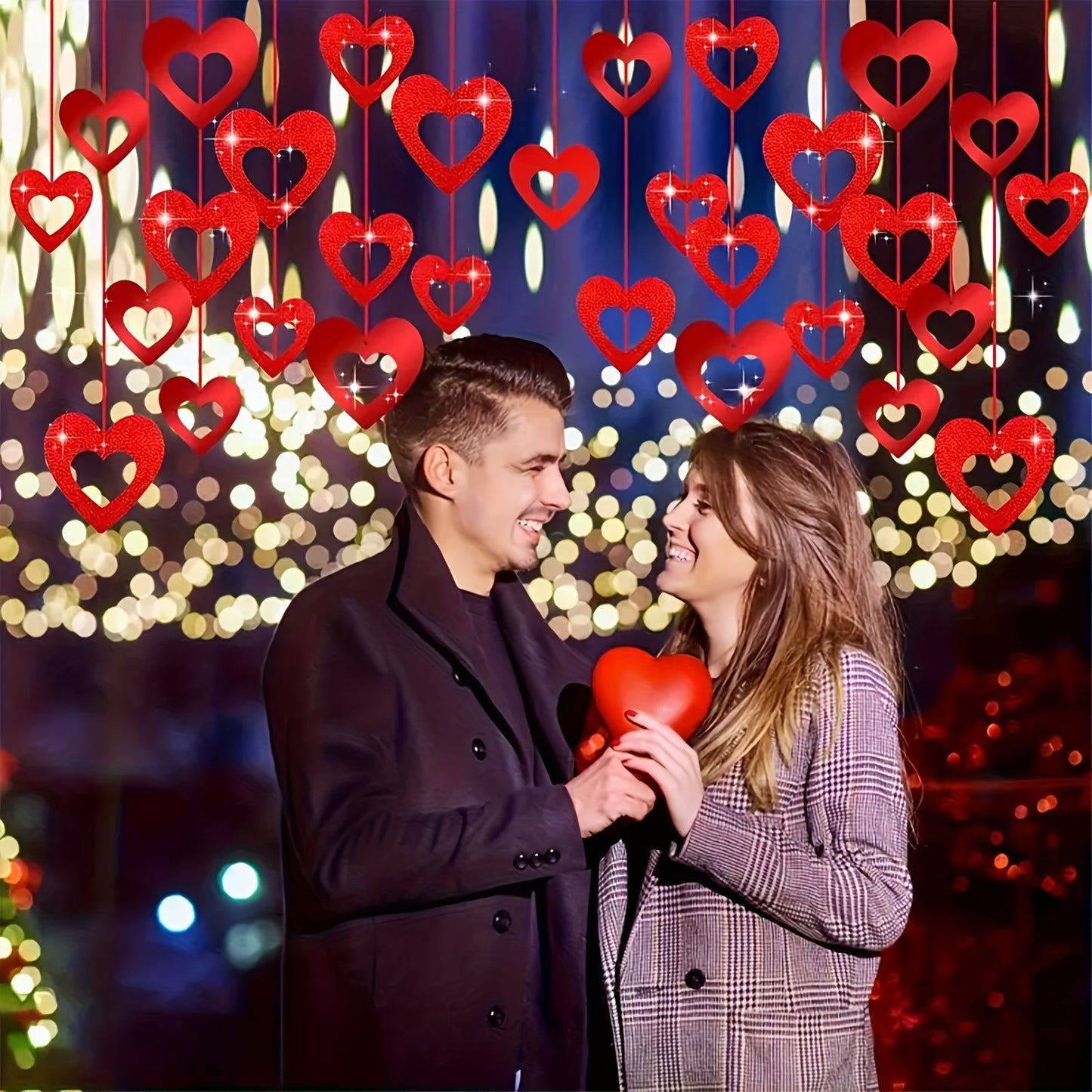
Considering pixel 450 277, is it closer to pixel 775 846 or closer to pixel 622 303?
pixel 622 303

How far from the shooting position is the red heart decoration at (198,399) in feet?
9.29

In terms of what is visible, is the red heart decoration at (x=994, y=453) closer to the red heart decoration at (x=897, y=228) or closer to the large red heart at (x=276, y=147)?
the red heart decoration at (x=897, y=228)

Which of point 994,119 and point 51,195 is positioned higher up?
point 994,119

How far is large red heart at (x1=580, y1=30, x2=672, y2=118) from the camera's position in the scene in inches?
109

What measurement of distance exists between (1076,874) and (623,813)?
1.12 m

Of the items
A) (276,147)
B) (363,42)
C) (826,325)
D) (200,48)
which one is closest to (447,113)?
(363,42)

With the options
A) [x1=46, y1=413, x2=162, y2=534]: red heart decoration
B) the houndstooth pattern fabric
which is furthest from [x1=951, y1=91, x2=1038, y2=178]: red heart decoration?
[x1=46, y1=413, x2=162, y2=534]: red heart decoration

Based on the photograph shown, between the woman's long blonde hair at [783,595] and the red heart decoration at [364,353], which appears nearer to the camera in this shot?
the woman's long blonde hair at [783,595]

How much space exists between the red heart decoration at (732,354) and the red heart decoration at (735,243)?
8cm

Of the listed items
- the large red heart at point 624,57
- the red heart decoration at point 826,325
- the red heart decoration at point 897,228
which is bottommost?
the red heart decoration at point 826,325

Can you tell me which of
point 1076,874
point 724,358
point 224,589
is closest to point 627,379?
point 724,358

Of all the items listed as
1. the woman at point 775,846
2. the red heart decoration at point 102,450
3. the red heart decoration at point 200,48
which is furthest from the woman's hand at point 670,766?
the red heart decoration at point 200,48

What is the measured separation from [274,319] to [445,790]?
97 cm

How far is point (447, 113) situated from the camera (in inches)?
110
